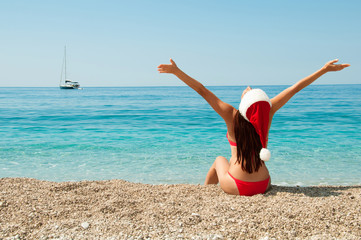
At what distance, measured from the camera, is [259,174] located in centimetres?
333

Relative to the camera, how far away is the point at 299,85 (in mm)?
3479

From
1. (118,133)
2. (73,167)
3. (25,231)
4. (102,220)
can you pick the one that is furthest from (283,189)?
(118,133)

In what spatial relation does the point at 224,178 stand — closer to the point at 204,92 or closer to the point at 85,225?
the point at 204,92

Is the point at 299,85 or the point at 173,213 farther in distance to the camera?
the point at 299,85

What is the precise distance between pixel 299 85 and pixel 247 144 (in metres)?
1.01

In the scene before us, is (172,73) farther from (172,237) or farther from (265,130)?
(172,237)

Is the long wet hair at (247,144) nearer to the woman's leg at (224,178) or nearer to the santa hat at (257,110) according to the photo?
the santa hat at (257,110)

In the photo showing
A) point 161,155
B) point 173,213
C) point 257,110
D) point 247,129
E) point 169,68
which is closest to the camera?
point 173,213

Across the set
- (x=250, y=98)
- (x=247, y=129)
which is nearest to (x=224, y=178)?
(x=247, y=129)

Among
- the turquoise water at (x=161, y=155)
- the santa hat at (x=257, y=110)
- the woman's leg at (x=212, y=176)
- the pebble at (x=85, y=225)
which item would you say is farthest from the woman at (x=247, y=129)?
the turquoise water at (x=161, y=155)

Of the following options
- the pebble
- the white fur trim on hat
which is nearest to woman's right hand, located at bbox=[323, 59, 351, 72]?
the white fur trim on hat

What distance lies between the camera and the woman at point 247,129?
2963 millimetres

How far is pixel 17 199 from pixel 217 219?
2.14 meters

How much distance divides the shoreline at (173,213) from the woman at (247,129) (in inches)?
6.7
